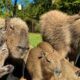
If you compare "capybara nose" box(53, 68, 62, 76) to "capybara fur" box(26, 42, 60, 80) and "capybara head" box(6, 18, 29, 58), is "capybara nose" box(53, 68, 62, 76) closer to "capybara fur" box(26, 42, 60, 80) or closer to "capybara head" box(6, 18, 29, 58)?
"capybara fur" box(26, 42, 60, 80)

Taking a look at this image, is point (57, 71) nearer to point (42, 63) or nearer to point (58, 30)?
point (42, 63)

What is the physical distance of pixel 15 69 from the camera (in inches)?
64.1

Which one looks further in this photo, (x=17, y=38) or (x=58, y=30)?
(x=58, y=30)

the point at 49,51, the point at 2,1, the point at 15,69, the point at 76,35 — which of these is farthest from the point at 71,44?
the point at 2,1

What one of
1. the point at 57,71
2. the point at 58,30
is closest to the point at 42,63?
the point at 57,71

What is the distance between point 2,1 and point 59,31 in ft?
5.04

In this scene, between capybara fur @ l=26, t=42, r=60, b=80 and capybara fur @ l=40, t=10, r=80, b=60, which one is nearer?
capybara fur @ l=26, t=42, r=60, b=80

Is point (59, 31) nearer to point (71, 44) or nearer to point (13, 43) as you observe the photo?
point (71, 44)

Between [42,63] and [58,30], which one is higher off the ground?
[58,30]

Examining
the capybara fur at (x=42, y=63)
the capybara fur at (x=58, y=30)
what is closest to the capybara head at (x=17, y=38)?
the capybara fur at (x=42, y=63)

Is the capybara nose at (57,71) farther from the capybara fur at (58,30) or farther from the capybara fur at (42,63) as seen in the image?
the capybara fur at (58,30)

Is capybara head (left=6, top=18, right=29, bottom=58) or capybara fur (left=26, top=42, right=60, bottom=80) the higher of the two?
capybara head (left=6, top=18, right=29, bottom=58)

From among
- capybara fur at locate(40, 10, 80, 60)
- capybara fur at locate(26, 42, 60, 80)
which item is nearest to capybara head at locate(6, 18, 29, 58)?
capybara fur at locate(26, 42, 60, 80)

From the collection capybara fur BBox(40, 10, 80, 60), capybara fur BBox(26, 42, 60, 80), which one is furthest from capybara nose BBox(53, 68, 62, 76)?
capybara fur BBox(40, 10, 80, 60)
